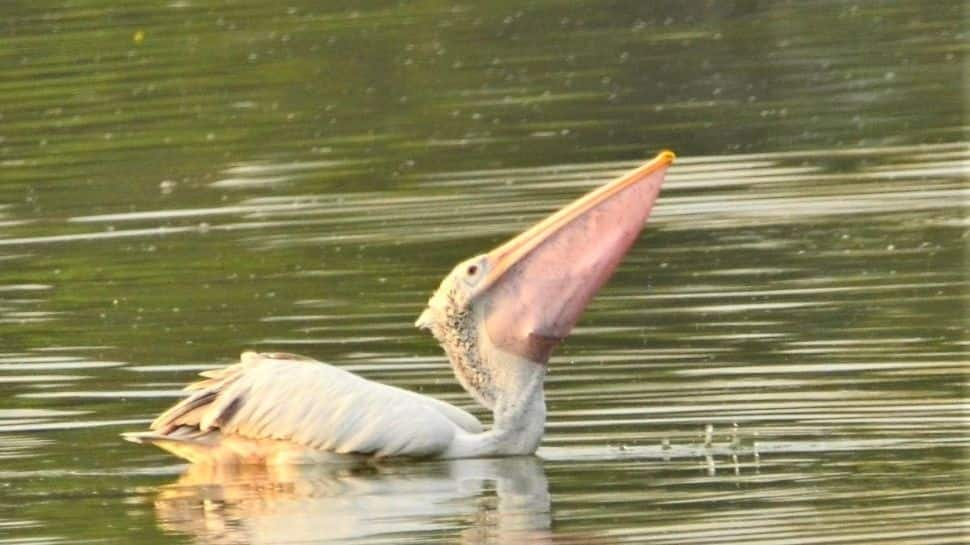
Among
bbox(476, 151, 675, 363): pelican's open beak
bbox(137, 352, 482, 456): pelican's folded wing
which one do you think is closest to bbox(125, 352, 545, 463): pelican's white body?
bbox(137, 352, 482, 456): pelican's folded wing

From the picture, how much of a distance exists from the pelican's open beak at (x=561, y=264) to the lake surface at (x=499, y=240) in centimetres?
33

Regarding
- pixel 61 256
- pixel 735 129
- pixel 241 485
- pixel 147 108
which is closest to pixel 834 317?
pixel 241 485

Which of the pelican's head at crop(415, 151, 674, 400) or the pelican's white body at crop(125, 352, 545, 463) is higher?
the pelican's head at crop(415, 151, 674, 400)

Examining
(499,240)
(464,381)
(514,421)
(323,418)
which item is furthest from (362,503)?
(499,240)

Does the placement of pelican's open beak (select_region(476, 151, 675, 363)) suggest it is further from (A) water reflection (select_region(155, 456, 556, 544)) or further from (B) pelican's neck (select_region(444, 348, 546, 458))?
(A) water reflection (select_region(155, 456, 556, 544))

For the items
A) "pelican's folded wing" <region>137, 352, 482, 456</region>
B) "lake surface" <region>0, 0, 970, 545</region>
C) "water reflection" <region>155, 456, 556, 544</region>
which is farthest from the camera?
"pelican's folded wing" <region>137, 352, 482, 456</region>

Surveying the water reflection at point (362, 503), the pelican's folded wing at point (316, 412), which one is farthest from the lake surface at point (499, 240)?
the pelican's folded wing at point (316, 412)

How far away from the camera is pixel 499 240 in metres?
13.1

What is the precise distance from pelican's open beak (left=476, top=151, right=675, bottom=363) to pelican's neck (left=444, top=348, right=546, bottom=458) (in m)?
0.08

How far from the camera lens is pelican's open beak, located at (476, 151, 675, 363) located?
933 cm

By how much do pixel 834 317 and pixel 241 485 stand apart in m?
2.52

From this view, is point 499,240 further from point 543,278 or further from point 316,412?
point 316,412

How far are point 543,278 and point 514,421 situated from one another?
45 cm

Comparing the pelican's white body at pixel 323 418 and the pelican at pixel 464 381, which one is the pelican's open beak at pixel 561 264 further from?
the pelican's white body at pixel 323 418
